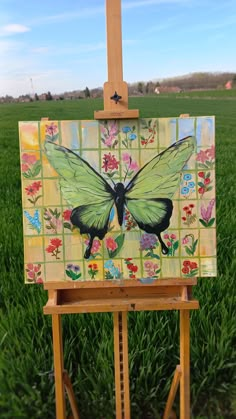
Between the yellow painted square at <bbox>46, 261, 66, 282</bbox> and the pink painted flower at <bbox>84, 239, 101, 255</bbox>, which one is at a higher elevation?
the pink painted flower at <bbox>84, 239, 101, 255</bbox>

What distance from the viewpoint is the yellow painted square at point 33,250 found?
5.66 feet

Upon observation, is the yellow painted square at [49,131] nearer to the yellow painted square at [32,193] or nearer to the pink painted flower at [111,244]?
the yellow painted square at [32,193]

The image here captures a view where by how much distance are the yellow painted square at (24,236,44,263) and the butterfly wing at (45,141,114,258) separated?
0.14 metres

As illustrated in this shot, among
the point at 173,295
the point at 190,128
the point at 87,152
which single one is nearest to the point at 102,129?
the point at 87,152

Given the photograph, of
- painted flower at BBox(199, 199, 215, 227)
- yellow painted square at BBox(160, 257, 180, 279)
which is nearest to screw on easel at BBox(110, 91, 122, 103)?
painted flower at BBox(199, 199, 215, 227)

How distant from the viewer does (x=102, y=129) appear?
1.68 metres

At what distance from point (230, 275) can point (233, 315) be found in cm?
38

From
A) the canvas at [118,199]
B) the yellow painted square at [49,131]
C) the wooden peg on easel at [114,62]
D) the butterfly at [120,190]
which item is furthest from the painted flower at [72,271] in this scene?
the wooden peg on easel at [114,62]

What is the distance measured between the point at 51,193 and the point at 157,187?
0.36m

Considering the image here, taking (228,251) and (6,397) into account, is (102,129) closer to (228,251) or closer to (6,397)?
(6,397)

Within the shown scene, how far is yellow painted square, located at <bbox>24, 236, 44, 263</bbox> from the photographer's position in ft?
5.66

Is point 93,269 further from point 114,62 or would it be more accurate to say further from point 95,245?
point 114,62

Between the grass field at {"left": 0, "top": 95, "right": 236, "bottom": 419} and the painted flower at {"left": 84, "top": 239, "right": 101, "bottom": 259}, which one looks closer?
the painted flower at {"left": 84, "top": 239, "right": 101, "bottom": 259}

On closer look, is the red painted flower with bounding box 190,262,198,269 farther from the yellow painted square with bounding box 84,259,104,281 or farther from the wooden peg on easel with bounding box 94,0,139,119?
the wooden peg on easel with bounding box 94,0,139,119
